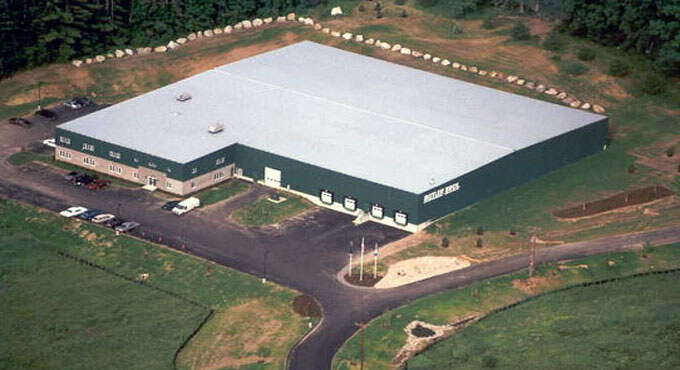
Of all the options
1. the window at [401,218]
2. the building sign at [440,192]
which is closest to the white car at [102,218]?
the window at [401,218]

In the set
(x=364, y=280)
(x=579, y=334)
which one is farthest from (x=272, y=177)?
(x=579, y=334)

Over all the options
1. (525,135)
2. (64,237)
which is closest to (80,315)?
(64,237)

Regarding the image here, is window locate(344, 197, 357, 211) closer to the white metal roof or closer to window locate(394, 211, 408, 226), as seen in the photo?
the white metal roof

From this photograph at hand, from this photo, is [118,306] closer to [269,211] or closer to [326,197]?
[269,211]

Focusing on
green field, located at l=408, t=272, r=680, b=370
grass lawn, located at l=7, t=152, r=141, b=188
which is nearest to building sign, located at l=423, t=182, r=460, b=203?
green field, located at l=408, t=272, r=680, b=370

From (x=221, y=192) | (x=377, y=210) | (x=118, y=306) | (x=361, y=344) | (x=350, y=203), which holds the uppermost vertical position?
(x=377, y=210)

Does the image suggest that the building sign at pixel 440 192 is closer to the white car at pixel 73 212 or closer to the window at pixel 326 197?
the window at pixel 326 197

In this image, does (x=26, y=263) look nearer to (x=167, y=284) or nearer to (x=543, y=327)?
(x=167, y=284)
